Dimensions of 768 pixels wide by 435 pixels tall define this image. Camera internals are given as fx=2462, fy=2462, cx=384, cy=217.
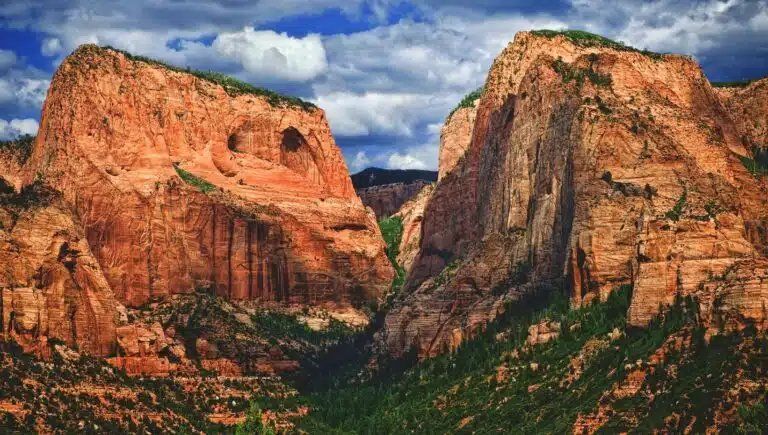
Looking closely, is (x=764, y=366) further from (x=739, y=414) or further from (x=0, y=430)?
(x=0, y=430)

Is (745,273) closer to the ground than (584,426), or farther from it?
farther from it

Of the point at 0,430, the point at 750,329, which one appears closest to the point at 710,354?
the point at 750,329

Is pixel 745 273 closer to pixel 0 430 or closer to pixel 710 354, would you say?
pixel 710 354

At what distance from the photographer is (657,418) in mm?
190375

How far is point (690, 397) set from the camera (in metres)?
190

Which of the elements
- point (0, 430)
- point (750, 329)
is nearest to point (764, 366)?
point (750, 329)

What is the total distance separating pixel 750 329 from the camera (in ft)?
635

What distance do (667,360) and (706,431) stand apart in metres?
14.3

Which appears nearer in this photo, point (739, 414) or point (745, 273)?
point (739, 414)

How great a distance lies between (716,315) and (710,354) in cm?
390

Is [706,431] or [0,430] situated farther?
[0,430]

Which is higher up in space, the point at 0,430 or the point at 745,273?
the point at 745,273

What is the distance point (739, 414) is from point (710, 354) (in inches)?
451

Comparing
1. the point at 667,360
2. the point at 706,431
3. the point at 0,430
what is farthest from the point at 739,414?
the point at 0,430
